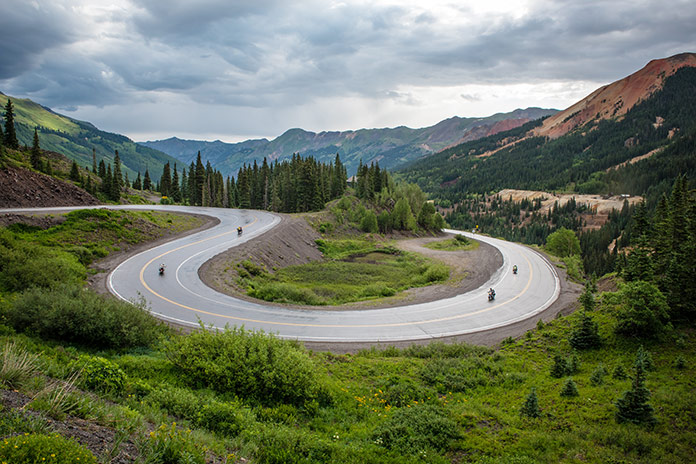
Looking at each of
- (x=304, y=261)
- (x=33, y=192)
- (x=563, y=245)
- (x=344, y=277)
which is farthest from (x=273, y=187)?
(x=563, y=245)

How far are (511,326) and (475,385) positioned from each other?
12350 millimetres

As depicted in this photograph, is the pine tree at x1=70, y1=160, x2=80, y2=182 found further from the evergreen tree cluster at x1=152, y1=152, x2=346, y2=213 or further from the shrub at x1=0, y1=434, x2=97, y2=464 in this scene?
the shrub at x1=0, y1=434, x2=97, y2=464

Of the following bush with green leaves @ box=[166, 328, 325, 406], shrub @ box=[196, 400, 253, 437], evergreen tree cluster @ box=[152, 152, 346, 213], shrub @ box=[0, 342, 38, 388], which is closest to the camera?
shrub @ box=[0, 342, 38, 388]

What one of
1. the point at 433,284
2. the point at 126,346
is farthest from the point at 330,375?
the point at 433,284

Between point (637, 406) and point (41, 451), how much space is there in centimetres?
1431

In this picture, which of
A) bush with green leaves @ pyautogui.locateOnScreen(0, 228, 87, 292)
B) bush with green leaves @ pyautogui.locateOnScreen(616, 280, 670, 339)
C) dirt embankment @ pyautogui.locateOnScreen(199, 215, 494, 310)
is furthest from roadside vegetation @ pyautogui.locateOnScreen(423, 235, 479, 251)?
bush with green leaves @ pyautogui.locateOnScreen(0, 228, 87, 292)

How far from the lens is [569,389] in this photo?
40.7 ft

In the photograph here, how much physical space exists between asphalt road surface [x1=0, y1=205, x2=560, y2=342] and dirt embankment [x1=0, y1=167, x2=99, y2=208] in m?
18.5

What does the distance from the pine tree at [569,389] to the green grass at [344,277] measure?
693 inches

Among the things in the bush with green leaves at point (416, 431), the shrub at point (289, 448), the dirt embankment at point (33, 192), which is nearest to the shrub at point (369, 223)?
the dirt embankment at point (33, 192)

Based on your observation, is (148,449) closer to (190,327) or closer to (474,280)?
(190,327)

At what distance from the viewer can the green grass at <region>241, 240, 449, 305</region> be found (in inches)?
1077

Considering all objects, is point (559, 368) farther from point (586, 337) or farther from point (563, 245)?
point (563, 245)

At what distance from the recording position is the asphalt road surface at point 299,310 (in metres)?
20.6
